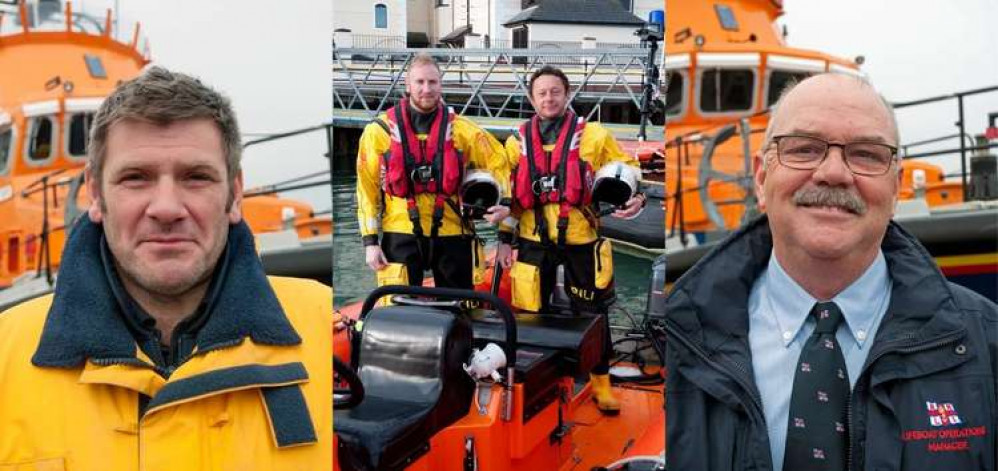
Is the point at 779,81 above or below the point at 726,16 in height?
below

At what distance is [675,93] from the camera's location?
1.25 metres

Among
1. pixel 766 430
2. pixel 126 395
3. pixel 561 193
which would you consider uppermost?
pixel 561 193

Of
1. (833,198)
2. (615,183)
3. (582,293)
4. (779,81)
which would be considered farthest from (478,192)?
(833,198)

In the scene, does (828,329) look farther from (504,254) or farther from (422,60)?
(504,254)

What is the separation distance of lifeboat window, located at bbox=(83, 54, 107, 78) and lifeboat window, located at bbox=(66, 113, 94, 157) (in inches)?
2.1

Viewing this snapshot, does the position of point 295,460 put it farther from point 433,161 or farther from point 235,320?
point 433,161

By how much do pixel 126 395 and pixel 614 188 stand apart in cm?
137

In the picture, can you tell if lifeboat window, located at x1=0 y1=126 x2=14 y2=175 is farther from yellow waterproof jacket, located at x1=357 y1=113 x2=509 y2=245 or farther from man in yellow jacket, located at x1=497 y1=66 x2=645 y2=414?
man in yellow jacket, located at x1=497 y1=66 x2=645 y2=414

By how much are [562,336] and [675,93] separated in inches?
34.2

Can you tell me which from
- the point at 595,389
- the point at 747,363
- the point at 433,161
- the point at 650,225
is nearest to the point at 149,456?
the point at 747,363

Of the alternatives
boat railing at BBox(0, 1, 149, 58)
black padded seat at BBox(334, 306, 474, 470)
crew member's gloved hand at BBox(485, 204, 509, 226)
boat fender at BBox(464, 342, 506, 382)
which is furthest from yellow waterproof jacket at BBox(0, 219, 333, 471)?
crew member's gloved hand at BBox(485, 204, 509, 226)

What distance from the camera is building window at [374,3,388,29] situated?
155cm

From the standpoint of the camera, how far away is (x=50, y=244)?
0.99 metres

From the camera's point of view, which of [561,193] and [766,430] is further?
[561,193]
